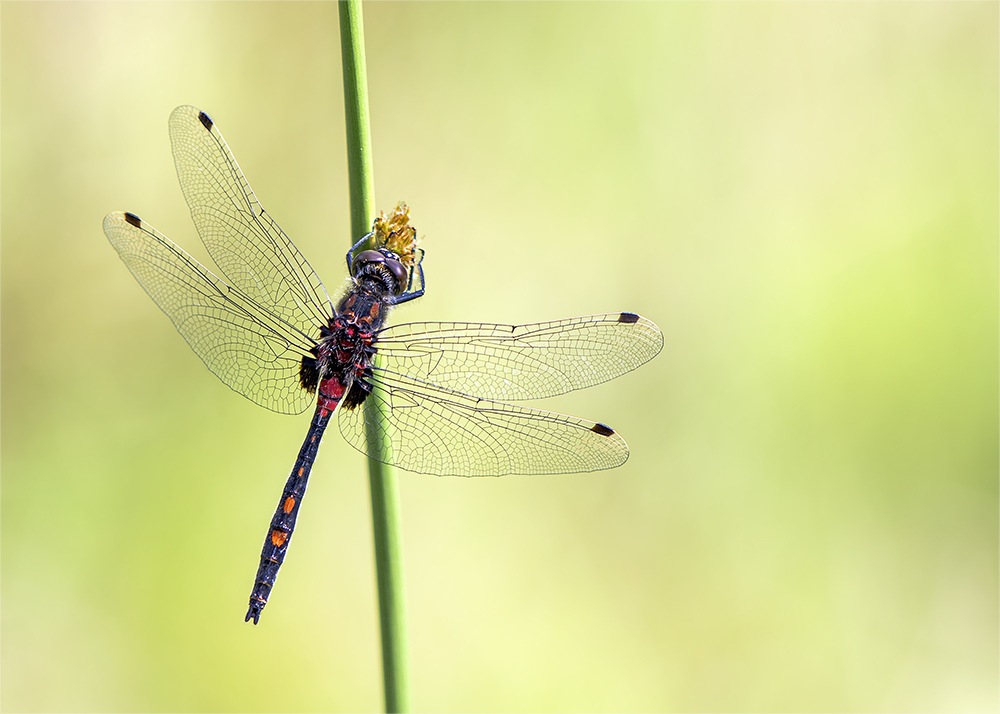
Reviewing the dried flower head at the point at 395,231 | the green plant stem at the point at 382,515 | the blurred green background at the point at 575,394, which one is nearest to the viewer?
the green plant stem at the point at 382,515

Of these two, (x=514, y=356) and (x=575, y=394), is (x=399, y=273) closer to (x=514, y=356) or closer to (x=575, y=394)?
(x=514, y=356)

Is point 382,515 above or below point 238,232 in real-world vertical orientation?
below

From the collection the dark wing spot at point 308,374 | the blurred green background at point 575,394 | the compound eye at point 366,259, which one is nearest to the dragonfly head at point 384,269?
the compound eye at point 366,259

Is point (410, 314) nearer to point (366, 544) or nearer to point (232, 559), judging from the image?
point (366, 544)

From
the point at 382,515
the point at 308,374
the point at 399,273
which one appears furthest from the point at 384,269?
the point at 382,515

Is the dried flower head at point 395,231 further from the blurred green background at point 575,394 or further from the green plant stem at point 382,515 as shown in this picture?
the blurred green background at point 575,394

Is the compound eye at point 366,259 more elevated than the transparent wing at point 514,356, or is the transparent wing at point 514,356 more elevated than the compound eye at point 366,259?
the compound eye at point 366,259

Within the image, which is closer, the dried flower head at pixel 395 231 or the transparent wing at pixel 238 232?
the dried flower head at pixel 395 231
